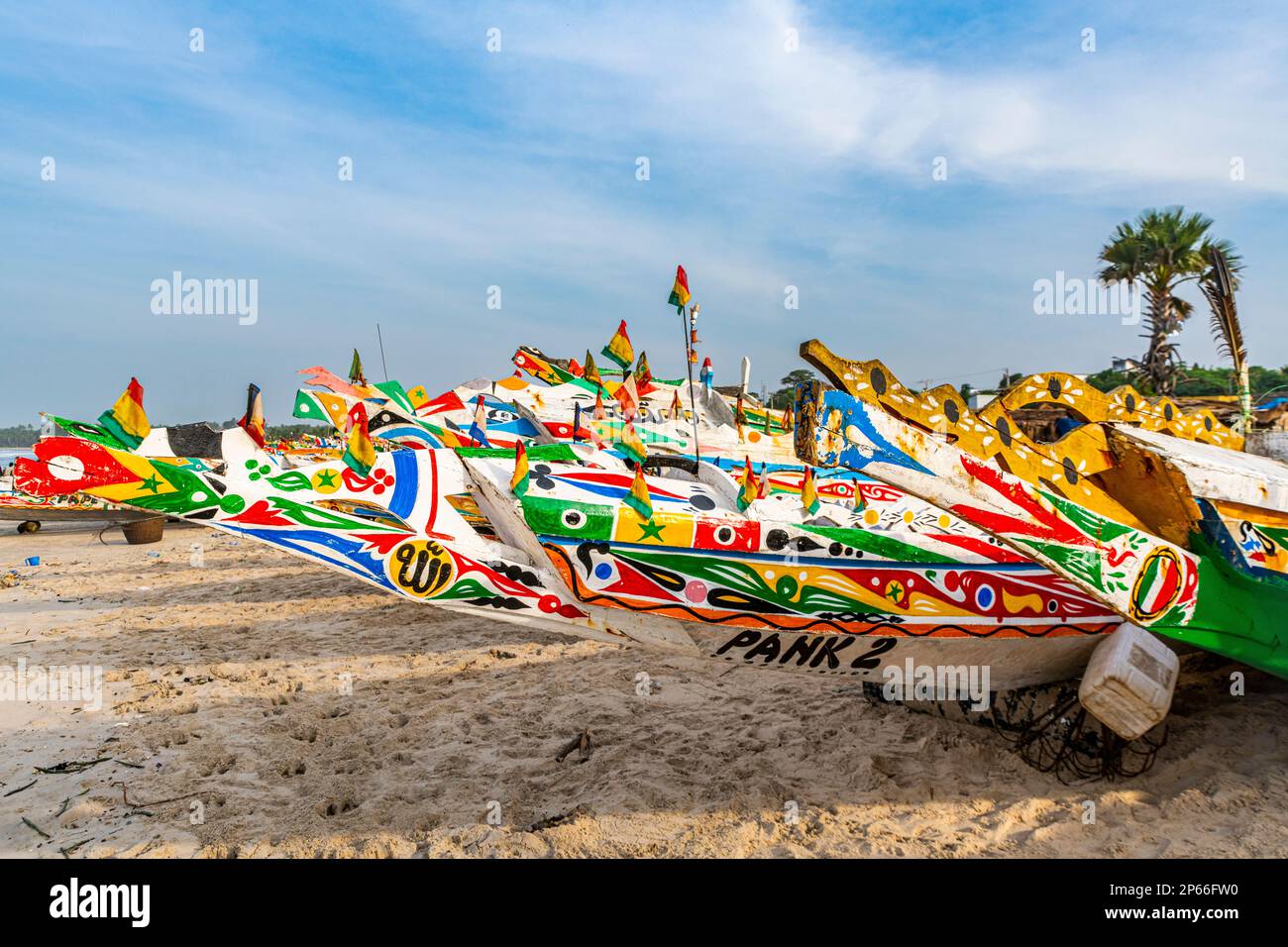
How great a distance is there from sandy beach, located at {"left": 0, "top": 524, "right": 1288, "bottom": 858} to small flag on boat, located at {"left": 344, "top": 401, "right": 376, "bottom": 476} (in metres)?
2.18

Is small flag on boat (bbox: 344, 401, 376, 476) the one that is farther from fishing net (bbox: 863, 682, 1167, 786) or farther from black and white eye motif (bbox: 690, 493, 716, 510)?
fishing net (bbox: 863, 682, 1167, 786)

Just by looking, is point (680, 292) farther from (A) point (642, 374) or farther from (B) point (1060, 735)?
(A) point (642, 374)

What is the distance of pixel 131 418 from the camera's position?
A: 5.40 meters

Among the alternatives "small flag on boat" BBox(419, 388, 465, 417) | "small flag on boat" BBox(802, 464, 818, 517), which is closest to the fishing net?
"small flag on boat" BBox(802, 464, 818, 517)

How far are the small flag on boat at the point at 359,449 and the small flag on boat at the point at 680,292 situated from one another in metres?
2.82

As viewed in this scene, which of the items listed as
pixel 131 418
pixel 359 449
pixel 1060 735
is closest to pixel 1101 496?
pixel 1060 735

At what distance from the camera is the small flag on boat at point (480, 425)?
40.7 feet

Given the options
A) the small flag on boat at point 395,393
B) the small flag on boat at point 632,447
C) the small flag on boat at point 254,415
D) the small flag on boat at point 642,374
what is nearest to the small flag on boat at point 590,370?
the small flag on boat at point 642,374

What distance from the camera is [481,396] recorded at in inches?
540

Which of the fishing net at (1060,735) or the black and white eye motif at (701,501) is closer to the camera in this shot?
the fishing net at (1060,735)

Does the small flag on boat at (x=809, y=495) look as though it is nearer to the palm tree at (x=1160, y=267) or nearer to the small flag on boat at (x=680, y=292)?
the small flag on boat at (x=680, y=292)

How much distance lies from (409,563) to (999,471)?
381 cm

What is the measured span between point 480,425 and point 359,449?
7.66 meters
